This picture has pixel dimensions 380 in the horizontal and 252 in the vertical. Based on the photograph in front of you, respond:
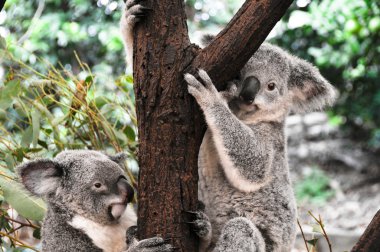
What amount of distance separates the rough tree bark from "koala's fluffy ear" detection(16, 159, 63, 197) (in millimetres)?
585

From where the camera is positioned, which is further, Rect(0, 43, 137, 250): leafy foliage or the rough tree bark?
Rect(0, 43, 137, 250): leafy foliage

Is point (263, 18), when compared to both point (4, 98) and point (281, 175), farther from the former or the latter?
point (4, 98)

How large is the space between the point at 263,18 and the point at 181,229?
1042mm

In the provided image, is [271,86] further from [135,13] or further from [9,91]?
[9,91]

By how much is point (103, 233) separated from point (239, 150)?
857 millimetres

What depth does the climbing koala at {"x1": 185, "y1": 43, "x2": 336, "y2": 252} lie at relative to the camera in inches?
117

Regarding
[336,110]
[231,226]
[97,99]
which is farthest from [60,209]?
[336,110]

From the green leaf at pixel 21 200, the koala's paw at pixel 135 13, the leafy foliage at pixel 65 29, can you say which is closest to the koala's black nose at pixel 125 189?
the green leaf at pixel 21 200

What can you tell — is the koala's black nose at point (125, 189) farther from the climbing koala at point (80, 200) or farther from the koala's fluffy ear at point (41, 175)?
the koala's fluffy ear at point (41, 175)

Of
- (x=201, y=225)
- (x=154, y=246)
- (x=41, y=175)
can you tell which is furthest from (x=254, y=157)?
(x=41, y=175)

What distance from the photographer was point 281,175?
3.42m

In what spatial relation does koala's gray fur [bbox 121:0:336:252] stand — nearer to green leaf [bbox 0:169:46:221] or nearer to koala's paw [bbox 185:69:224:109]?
koala's paw [bbox 185:69:224:109]

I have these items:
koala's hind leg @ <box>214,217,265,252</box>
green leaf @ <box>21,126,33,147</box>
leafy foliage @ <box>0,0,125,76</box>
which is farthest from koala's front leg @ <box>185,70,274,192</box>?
leafy foliage @ <box>0,0,125,76</box>

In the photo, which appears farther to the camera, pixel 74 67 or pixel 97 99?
pixel 74 67
